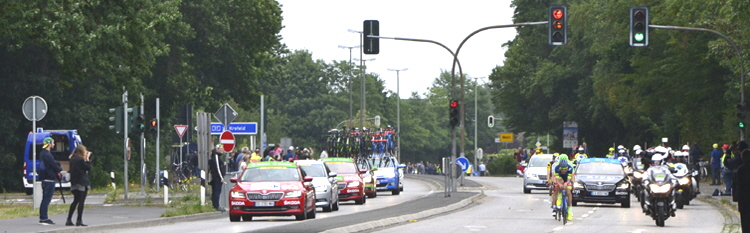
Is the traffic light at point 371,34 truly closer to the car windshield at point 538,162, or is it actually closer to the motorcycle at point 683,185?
the motorcycle at point 683,185

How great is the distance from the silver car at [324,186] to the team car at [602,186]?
22.3ft

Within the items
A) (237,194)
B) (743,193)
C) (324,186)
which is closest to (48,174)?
(237,194)

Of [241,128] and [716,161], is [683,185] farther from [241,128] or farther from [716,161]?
[716,161]

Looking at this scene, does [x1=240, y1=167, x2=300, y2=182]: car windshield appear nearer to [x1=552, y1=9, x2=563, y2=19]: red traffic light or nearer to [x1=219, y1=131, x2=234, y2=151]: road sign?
[x1=219, y1=131, x2=234, y2=151]: road sign

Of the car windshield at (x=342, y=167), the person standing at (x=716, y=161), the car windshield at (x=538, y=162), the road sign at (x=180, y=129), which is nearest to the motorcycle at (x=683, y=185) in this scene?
the car windshield at (x=538, y=162)

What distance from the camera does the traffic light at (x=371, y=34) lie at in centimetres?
3591

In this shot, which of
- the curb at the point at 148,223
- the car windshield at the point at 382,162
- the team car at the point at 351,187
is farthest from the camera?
the car windshield at the point at 382,162

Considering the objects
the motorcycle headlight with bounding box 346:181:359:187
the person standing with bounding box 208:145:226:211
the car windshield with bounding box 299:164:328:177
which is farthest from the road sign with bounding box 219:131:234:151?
the motorcycle headlight with bounding box 346:181:359:187

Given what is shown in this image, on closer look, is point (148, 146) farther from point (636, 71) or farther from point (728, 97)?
Answer: point (728, 97)

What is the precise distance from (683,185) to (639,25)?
437 cm

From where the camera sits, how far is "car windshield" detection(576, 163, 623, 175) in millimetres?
34938

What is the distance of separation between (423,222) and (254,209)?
136 inches

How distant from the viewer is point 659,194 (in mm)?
24781

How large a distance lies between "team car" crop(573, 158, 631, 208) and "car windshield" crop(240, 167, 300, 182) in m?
9.69
